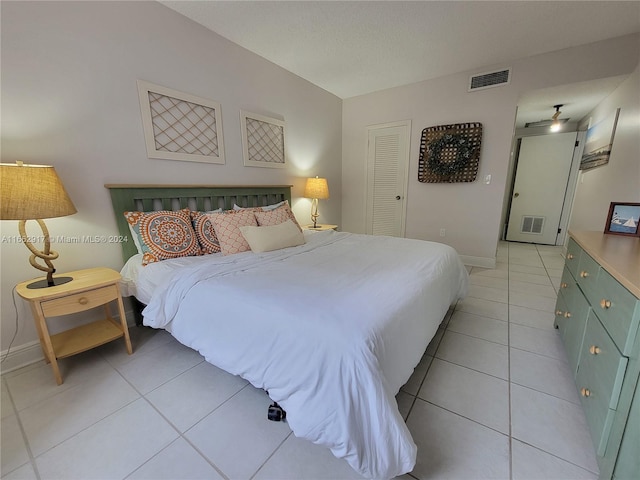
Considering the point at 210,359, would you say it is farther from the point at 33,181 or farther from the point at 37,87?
the point at 37,87

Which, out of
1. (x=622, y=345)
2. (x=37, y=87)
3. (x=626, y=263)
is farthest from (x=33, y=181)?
(x=626, y=263)

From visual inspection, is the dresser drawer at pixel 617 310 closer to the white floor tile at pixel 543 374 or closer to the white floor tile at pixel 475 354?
the white floor tile at pixel 543 374

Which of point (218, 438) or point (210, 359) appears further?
point (210, 359)

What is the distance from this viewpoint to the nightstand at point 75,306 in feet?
4.77

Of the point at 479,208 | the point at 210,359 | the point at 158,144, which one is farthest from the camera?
the point at 479,208

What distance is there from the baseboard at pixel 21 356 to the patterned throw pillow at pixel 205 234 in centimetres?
121

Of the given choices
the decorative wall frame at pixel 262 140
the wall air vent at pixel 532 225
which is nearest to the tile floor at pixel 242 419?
the decorative wall frame at pixel 262 140

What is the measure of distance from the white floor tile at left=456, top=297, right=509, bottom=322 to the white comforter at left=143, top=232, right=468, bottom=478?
725 millimetres

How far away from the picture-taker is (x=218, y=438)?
1227mm

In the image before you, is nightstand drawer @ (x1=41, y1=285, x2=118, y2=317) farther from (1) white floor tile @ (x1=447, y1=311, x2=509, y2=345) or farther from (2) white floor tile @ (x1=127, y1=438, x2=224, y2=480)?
(1) white floor tile @ (x1=447, y1=311, x2=509, y2=345)

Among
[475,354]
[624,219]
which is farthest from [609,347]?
[624,219]

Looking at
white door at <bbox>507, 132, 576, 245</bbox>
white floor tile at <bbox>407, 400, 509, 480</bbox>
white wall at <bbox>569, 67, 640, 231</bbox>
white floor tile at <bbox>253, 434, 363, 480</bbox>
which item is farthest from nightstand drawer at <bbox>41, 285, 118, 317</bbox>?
white door at <bbox>507, 132, 576, 245</bbox>

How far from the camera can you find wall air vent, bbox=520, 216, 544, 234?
15.9ft

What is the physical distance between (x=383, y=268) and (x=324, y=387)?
0.88m
